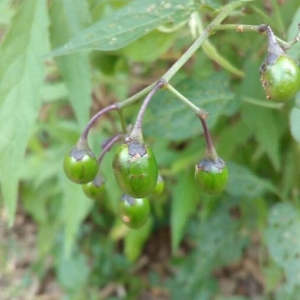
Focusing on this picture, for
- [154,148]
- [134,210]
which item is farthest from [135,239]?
[134,210]

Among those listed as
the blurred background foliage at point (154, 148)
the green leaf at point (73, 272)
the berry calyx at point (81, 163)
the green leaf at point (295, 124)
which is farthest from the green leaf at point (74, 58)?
the green leaf at point (73, 272)

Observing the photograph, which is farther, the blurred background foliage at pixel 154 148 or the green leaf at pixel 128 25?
the blurred background foliage at pixel 154 148

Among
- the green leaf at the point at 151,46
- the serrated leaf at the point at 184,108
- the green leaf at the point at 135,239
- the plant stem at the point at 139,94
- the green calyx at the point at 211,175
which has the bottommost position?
the green leaf at the point at 135,239

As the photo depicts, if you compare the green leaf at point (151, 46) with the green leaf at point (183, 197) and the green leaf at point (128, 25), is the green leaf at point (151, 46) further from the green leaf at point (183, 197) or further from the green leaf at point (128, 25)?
the green leaf at point (183, 197)

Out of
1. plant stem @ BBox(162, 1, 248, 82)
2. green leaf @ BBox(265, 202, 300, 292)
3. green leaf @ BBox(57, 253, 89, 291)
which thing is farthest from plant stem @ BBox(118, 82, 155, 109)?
green leaf @ BBox(57, 253, 89, 291)

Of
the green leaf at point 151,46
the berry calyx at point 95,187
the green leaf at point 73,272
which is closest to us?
the berry calyx at point 95,187

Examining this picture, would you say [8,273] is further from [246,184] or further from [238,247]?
[246,184]
